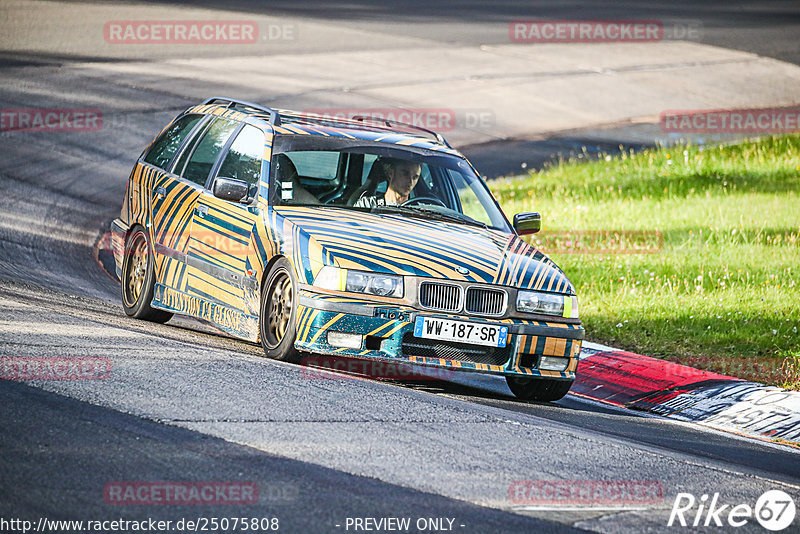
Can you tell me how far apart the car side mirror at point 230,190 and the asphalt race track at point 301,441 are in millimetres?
1049

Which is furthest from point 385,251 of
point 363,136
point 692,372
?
point 692,372

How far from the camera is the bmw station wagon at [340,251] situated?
8.45 meters

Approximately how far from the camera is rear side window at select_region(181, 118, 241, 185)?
33.9 feet

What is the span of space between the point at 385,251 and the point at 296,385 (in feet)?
4.10

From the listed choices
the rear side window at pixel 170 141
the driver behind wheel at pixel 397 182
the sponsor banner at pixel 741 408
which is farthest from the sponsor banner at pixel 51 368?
the sponsor banner at pixel 741 408

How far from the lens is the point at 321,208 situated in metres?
9.35

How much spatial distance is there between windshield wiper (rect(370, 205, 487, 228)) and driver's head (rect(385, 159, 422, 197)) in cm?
23

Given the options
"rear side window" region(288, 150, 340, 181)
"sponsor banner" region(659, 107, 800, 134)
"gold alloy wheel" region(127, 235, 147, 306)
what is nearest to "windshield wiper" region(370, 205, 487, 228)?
"rear side window" region(288, 150, 340, 181)

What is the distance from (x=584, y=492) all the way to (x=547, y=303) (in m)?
2.75

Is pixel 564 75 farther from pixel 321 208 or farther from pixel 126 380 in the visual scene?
pixel 126 380

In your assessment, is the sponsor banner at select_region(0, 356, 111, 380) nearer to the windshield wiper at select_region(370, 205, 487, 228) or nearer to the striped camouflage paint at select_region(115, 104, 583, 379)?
the striped camouflage paint at select_region(115, 104, 583, 379)

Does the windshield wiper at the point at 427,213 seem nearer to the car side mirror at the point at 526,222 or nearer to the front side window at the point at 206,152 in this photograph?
the car side mirror at the point at 526,222

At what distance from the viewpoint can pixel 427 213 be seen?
9711mm

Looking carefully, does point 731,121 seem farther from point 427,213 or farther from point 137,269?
point 137,269
